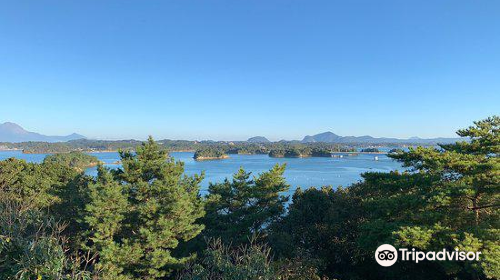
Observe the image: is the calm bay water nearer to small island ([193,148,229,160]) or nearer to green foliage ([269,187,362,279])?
small island ([193,148,229,160])

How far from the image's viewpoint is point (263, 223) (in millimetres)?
11094

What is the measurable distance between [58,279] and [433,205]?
599 cm

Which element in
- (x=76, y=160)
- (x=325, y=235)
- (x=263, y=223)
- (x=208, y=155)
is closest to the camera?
(x=325, y=235)

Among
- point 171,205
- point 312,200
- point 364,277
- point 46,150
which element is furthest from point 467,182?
point 46,150

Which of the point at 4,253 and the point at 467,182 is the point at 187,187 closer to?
the point at 4,253

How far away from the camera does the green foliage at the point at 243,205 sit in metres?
10.2

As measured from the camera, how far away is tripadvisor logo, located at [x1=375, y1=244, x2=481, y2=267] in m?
4.85

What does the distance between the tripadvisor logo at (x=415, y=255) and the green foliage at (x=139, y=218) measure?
4784 mm

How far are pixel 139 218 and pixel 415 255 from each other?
6850 millimetres

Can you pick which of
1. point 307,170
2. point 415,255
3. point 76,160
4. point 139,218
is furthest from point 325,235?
point 76,160

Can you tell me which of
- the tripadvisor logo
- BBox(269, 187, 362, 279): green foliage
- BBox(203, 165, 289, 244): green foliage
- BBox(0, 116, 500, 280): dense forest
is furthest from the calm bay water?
the tripadvisor logo

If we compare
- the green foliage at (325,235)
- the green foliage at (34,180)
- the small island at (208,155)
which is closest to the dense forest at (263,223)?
the green foliage at (325,235)

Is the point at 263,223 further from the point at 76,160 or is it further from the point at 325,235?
the point at 76,160

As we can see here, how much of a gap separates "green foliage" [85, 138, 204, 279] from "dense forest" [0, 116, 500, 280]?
3cm
